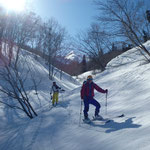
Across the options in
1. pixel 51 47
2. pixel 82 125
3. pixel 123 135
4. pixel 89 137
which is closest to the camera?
pixel 123 135

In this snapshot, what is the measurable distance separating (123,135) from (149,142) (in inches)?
35.6

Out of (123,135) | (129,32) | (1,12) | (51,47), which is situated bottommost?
(123,135)

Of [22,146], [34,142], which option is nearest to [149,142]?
[34,142]

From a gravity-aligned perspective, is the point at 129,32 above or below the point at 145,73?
above

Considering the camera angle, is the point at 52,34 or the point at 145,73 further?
the point at 52,34

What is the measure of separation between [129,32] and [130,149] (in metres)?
9.19

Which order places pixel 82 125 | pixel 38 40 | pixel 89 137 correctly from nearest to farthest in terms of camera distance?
pixel 89 137
pixel 82 125
pixel 38 40

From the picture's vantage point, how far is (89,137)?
443 centimetres

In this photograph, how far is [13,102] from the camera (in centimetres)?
1234

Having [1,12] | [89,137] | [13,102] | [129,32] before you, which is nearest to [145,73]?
[129,32]

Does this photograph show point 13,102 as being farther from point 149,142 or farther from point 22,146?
point 149,142

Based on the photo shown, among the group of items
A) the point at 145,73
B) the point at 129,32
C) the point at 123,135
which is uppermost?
the point at 129,32

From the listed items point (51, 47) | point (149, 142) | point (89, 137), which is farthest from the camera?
point (51, 47)

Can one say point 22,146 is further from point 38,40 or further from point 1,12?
point 38,40
